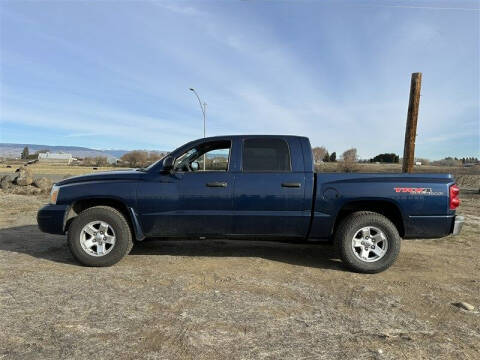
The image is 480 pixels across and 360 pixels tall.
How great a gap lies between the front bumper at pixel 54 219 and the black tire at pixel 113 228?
0.17 metres

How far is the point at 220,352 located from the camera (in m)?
2.67

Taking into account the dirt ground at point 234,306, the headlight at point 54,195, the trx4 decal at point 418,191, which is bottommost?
the dirt ground at point 234,306

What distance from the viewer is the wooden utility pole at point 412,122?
8523 mm

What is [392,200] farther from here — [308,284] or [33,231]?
[33,231]

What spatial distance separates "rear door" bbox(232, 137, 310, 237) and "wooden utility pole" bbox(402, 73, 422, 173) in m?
5.22

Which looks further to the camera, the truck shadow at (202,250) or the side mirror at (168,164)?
the truck shadow at (202,250)

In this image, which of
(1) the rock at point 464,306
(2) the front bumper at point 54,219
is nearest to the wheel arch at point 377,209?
(1) the rock at point 464,306

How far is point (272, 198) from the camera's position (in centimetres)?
462

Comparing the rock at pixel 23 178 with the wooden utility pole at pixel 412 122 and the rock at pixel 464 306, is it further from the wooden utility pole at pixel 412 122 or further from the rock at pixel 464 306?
the rock at pixel 464 306

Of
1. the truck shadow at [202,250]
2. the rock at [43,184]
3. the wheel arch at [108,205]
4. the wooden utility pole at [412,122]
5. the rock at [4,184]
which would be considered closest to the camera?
the wheel arch at [108,205]

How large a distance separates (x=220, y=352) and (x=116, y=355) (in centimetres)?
79

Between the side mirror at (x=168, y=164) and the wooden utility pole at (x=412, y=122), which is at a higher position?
the wooden utility pole at (x=412, y=122)

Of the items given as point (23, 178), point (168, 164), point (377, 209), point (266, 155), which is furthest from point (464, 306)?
point (23, 178)

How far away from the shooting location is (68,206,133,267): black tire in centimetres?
465
